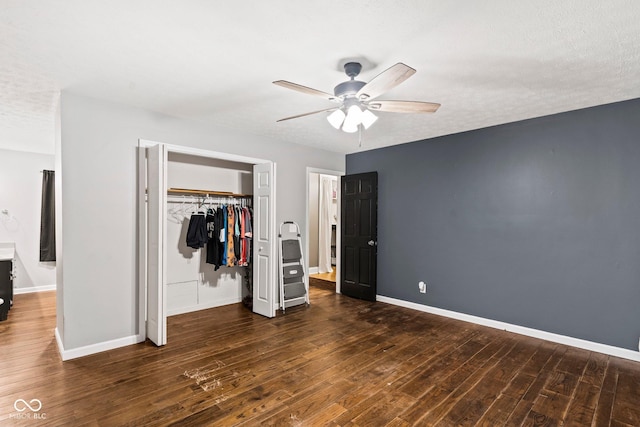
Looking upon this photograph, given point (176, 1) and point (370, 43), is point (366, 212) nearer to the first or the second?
point (370, 43)

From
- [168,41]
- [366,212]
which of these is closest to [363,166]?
[366,212]

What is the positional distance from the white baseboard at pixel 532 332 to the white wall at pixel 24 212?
646 centimetres

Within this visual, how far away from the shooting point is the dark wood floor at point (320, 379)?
235 centimetres

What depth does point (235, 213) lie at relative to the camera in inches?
188

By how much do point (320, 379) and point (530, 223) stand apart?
10.3 ft

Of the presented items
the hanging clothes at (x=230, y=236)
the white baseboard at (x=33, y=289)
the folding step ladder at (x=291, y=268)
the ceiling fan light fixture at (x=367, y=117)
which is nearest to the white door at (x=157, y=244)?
the hanging clothes at (x=230, y=236)

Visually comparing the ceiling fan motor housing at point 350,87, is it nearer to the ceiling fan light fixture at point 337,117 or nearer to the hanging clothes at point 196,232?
the ceiling fan light fixture at point 337,117

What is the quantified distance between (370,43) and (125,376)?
3398 mm

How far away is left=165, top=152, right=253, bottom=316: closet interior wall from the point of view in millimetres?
4660

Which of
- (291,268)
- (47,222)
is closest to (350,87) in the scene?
(291,268)

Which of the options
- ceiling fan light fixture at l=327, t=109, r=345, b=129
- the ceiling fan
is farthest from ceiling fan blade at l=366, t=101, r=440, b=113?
ceiling fan light fixture at l=327, t=109, r=345, b=129

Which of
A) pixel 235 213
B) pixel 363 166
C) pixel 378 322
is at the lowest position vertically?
pixel 378 322

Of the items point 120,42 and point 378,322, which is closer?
point 120,42

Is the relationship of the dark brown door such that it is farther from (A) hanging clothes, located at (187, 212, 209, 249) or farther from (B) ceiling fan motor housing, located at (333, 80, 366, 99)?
(B) ceiling fan motor housing, located at (333, 80, 366, 99)
